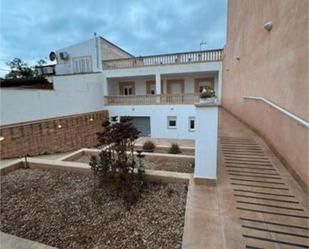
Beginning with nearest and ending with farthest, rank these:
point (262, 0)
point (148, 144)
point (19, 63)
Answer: point (262, 0), point (148, 144), point (19, 63)

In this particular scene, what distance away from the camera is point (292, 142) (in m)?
2.88

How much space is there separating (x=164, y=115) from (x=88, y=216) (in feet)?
30.0

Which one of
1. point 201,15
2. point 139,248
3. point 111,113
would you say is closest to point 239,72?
point 201,15

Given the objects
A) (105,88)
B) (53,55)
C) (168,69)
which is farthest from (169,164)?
(53,55)

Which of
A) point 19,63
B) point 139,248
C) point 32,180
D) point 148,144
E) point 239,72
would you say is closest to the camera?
point 139,248

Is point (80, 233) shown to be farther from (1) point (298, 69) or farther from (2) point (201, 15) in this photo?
(2) point (201, 15)

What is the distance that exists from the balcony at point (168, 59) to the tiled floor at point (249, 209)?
351 inches

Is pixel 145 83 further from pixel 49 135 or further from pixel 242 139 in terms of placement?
pixel 242 139

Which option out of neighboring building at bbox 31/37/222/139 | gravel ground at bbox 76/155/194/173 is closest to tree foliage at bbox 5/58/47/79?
neighboring building at bbox 31/37/222/139

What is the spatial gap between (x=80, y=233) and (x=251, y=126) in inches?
211

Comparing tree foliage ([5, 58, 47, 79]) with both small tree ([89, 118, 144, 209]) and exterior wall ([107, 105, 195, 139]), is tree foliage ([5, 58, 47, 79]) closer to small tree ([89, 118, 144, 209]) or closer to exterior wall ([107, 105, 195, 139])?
exterior wall ([107, 105, 195, 139])

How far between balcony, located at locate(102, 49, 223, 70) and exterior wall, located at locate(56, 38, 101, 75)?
0.73m

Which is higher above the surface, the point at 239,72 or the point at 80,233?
the point at 239,72

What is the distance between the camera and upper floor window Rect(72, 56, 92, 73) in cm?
1312
